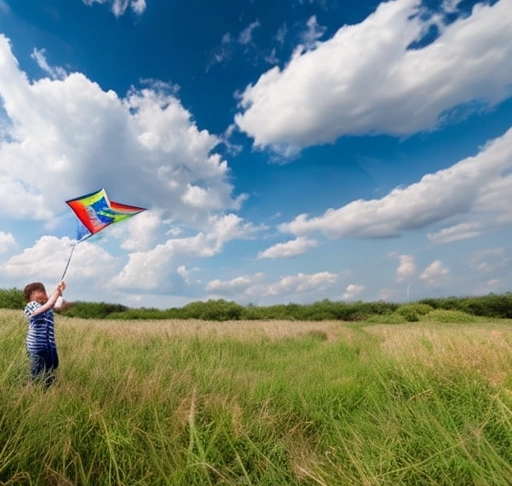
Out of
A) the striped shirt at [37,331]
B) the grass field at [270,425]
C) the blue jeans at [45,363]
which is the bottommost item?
the grass field at [270,425]

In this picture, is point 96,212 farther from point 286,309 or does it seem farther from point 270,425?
point 286,309

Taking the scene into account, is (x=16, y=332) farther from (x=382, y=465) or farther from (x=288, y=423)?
(x=382, y=465)

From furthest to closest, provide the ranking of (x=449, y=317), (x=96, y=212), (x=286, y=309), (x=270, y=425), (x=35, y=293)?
1. (x=286, y=309)
2. (x=449, y=317)
3. (x=96, y=212)
4. (x=35, y=293)
5. (x=270, y=425)

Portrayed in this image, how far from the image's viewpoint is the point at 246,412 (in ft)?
14.9

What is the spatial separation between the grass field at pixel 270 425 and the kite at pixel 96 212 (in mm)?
1992

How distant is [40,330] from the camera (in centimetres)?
551

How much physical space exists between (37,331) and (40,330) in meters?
0.04

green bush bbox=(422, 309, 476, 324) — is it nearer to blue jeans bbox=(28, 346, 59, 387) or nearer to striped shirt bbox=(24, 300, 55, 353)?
blue jeans bbox=(28, 346, 59, 387)

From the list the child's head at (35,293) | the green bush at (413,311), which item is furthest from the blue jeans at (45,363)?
the green bush at (413,311)

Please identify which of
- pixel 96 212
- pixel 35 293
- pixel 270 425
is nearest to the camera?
pixel 270 425

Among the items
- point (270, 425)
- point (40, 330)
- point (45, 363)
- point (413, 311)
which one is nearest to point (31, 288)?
point (40, 330)

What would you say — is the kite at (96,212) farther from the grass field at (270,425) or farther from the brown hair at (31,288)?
the grass field at (270,425)

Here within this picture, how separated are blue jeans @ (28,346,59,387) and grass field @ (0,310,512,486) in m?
0.22

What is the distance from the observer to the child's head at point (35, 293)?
5656 mm
